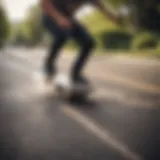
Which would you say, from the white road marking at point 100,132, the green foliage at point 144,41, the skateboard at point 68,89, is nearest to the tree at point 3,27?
the skateboard at point 68,89

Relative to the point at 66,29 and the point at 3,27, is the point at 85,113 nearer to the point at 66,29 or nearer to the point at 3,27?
the point at 66,29

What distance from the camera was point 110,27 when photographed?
132cm

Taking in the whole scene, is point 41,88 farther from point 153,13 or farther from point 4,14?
point 153,13

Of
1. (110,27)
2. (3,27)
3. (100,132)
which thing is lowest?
(100,132)

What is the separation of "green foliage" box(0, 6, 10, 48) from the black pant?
17 cm

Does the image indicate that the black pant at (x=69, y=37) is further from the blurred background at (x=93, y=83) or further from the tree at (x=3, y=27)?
the tree at (x=3, y=27)

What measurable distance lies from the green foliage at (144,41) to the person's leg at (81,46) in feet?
0.59

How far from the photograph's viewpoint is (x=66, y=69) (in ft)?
4.28

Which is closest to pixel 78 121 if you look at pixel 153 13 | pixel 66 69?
pixel 66 69

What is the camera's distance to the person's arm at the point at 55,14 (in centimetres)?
125

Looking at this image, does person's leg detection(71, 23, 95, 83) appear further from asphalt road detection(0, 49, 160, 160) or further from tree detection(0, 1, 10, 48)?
tree detection(0, 1, 10, 48)

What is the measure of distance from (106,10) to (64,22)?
0.18 m

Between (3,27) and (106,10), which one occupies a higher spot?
(106,10)

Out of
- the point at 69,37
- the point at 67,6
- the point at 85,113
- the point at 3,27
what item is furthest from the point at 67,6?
the point at 85,113
